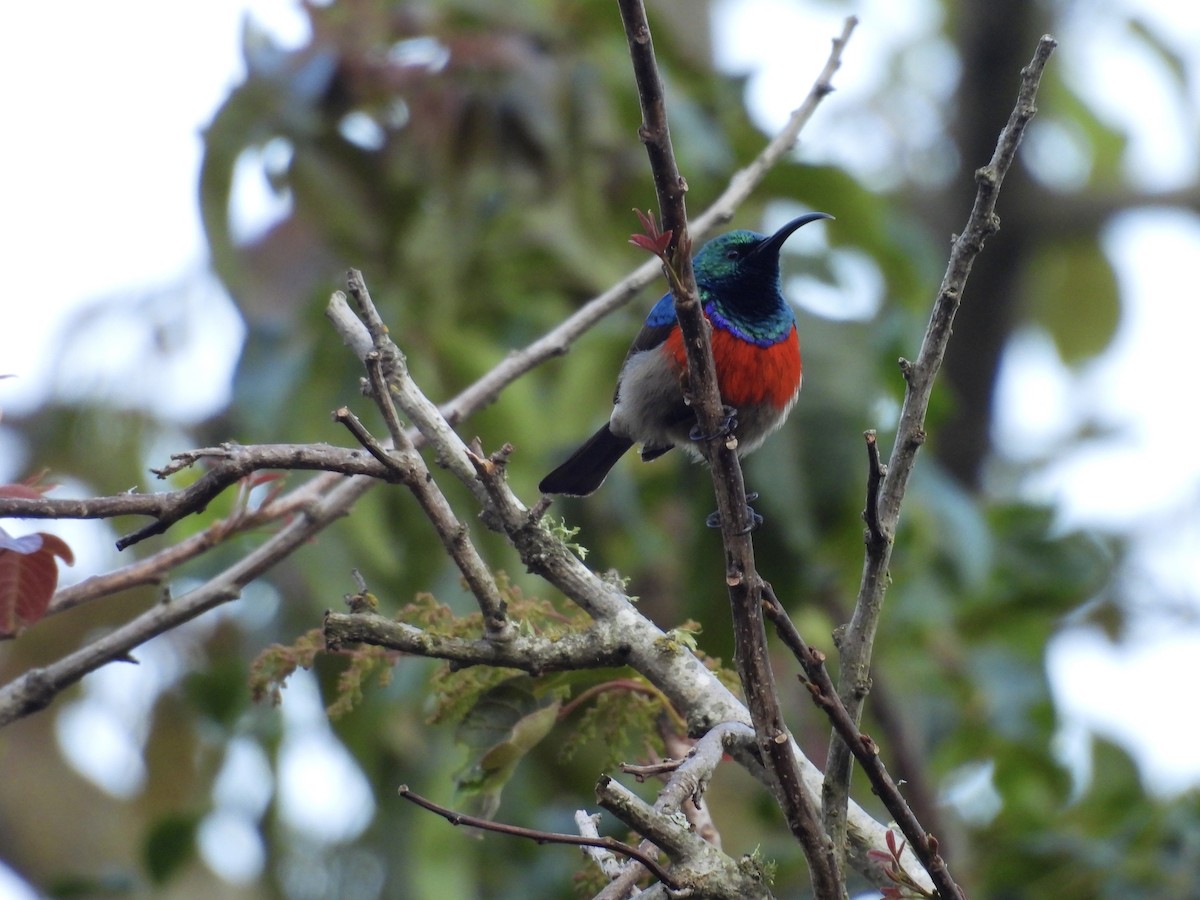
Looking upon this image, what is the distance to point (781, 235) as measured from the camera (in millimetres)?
3598

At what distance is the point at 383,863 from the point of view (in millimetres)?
5691

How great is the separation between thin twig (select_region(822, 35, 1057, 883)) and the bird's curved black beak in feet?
4.16

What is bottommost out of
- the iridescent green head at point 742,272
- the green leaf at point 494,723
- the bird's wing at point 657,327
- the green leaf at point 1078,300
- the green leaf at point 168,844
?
the green leaf at point 494,723

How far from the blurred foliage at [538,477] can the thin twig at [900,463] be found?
2.36 metres

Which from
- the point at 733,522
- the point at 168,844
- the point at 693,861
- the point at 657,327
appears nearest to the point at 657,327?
the point at 657,327

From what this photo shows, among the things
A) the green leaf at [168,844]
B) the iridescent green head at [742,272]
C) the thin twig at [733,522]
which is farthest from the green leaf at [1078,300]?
the thin twig at [733,522]

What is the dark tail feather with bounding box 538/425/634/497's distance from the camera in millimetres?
4121

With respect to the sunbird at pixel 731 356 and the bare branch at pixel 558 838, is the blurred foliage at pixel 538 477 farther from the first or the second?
the bare branch at pixel 558 838

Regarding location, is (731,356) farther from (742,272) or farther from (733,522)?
(733,522)

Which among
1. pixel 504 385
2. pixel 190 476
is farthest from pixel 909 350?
pixel 190 476

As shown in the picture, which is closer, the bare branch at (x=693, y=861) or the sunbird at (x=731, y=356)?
the bare branch at (x=693, y=861)

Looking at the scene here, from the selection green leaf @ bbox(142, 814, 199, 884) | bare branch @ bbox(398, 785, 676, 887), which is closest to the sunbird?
green leaf @ bbox(142, 814, 199, 884)

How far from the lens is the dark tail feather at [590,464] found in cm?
412

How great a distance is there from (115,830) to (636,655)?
614cm
